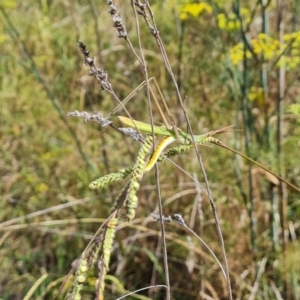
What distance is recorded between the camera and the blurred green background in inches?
63.7

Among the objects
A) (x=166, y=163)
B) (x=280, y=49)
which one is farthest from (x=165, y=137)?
(x=166, y=163)

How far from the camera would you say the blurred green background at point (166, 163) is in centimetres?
162

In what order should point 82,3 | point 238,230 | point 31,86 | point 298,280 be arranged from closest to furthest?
point 298,280 → point 238,230 → point 31,86 → point 82,3

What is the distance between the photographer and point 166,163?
2.23 metres

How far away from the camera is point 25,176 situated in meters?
2.40

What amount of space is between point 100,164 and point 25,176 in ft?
1.25

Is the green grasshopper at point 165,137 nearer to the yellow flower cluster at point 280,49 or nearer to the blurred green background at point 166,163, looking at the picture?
the blurred green background at point 166,163

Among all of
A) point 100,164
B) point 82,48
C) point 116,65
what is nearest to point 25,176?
point 100,164

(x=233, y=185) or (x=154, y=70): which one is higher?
(x=154, y=70)

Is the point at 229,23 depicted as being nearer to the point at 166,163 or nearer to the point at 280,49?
the point at 280,49

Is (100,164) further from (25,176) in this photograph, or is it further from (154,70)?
(154,70)

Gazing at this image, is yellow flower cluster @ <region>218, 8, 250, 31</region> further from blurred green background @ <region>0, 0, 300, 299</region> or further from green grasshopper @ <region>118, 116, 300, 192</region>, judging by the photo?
green grasshopper @ <region>118, 116, 300, 192</region>

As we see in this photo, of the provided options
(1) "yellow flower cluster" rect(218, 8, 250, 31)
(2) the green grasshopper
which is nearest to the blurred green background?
(1) "yellow flower cluster" rect(218, 8, 250, 31)

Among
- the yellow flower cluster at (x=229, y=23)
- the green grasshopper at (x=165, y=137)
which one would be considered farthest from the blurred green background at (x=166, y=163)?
the green grasshopper at (x=165, y=137)
